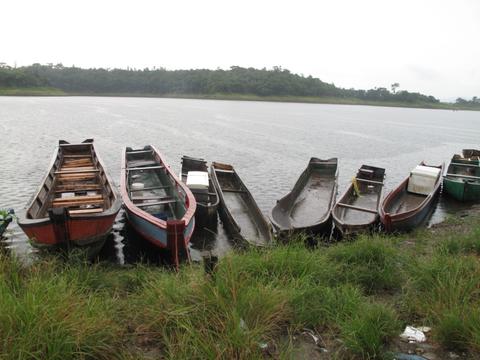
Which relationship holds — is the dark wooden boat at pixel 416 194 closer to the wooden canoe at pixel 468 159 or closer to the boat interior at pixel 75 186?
the wooden canoe at pixel 468 159

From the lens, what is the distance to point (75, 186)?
13.9m

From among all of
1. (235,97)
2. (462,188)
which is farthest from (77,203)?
(235,97)

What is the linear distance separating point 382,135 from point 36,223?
152 ft

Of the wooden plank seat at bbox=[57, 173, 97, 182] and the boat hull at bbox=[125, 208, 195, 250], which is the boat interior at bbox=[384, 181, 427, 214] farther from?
the wooden plank seat at bbox=[57, 173, 97, 182]

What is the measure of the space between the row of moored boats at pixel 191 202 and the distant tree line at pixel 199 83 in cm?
9633

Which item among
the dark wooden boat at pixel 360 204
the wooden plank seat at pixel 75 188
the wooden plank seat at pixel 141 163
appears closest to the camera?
the dark wooden boat at pixel 360 204

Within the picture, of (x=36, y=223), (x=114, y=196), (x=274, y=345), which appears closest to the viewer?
(x=274, y=345)

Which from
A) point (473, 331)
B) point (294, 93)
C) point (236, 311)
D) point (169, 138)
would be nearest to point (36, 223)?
point (236, 311)

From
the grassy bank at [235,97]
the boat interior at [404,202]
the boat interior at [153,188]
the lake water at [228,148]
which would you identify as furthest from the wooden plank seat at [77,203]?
the grassy bank at [235,97]

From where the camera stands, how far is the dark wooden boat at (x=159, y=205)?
9383 mm

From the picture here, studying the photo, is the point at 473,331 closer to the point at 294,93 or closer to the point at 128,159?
the point at 128,159

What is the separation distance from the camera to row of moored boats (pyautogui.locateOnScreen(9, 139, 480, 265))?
9.35 m

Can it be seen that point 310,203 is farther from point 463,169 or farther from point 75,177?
point 463,169

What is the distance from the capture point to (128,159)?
19.4m
